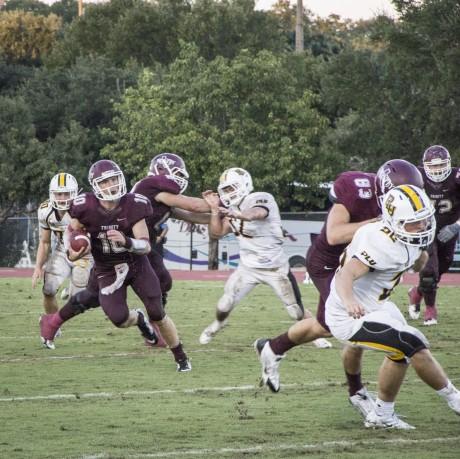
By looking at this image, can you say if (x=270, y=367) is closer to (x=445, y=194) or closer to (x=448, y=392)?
(x=448, y=392)

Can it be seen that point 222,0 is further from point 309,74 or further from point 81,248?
point 81,248

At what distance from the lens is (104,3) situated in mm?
53688

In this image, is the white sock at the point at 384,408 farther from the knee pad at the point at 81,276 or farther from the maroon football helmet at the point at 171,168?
the knee pad at the point at 81,276

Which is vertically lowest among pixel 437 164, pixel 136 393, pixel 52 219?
pixel 136 393

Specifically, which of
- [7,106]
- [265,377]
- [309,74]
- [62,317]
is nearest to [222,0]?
[309,74]

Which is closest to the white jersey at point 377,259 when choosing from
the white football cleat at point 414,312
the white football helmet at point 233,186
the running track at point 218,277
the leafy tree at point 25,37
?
the white football helmet at point 233,186

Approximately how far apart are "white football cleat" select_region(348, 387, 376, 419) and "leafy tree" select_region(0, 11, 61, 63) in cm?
4961

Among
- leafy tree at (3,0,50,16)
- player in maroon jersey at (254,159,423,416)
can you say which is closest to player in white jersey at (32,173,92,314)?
player in maroon jersey at (254,159,423,416)

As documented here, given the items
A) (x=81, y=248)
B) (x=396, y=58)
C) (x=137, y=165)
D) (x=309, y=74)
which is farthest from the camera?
(x=309, y=74)

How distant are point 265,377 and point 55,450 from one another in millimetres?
1881

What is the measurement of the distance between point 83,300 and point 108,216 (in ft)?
4.86

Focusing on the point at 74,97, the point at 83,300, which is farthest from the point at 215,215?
the point at 74,97

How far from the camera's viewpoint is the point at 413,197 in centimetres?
638

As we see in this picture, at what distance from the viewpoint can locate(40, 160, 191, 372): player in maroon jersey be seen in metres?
8.70
